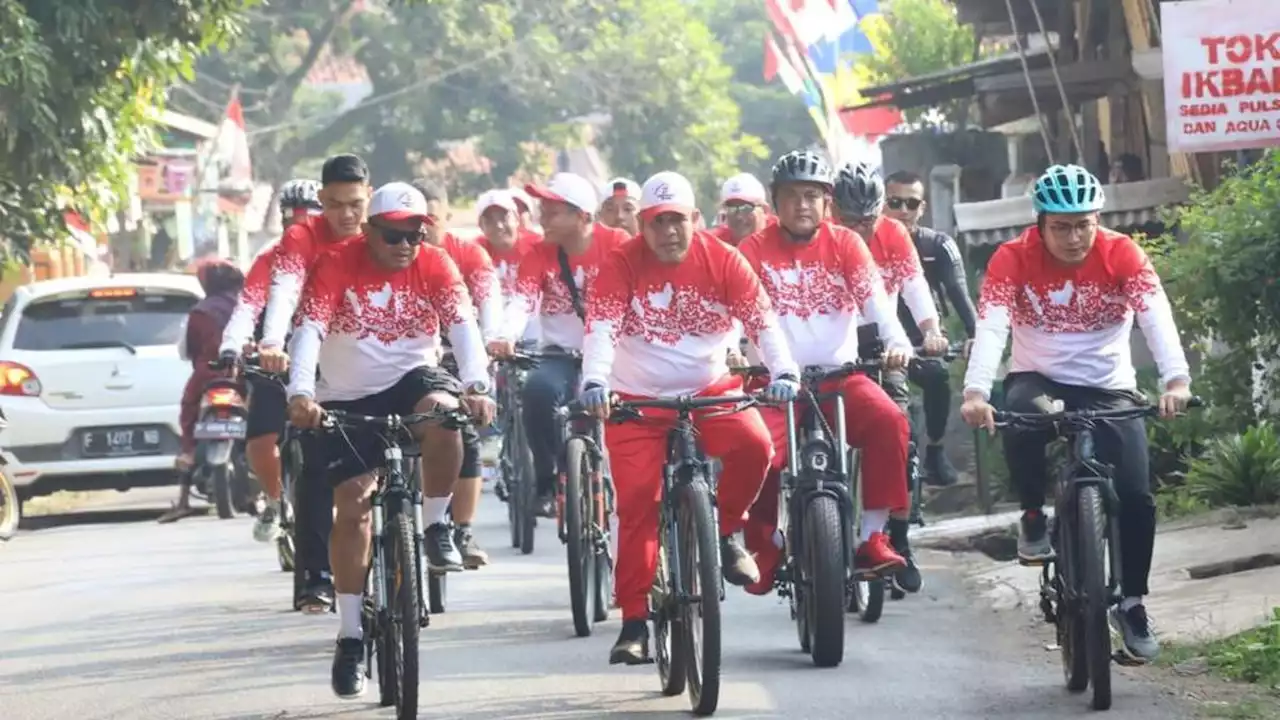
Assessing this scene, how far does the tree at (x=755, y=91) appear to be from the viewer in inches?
3022

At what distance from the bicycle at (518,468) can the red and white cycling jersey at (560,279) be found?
14 cm

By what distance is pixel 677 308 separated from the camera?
1008 cm

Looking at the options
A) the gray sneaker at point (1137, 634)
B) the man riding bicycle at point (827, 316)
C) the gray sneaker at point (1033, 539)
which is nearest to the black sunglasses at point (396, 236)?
the man riding bicycle at point (827, 316)

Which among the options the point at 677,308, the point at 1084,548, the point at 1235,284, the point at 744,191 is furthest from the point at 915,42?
the point at 1084,548

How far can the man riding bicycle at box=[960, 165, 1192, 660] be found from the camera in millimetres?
9352

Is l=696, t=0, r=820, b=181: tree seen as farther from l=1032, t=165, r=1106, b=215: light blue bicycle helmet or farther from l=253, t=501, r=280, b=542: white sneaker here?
l=1032, t=165, r=1106, b=215: light blue bicycle helmet

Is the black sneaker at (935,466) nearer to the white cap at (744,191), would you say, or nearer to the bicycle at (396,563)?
the white cap at (744,191)

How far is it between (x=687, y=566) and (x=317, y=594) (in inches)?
60.5

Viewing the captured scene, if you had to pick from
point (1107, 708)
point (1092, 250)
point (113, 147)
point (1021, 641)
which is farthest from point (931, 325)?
point (113, 147)

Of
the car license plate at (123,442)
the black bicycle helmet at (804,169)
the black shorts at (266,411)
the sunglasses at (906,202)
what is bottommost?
the car license plate at (123,442)

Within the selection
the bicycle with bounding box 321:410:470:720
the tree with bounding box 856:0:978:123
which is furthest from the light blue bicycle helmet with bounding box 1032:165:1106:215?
the tree with bounding box 856:0:978:123

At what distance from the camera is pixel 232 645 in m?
11.9

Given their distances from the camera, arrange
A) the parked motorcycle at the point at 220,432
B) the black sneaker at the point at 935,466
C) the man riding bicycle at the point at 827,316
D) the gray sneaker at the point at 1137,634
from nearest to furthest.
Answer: the gray sneaker at the point at 1137,634
the man riding bicycle at the point at 827,316
the black sneaker at the point at 935,466
the parked motorcycle at the point at 220,432

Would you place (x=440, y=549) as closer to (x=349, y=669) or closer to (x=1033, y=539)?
(x=349, y=669)
